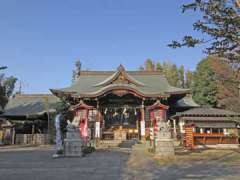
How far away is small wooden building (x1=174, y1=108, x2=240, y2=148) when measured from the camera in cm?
1980

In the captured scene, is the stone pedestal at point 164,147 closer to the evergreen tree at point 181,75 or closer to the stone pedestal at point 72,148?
the stone pedestal at point 72,148

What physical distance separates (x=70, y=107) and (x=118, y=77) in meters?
5.19

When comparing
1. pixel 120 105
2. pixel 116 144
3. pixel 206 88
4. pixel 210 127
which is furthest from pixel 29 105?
pixel 206 88

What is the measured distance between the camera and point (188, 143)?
18.6 meters

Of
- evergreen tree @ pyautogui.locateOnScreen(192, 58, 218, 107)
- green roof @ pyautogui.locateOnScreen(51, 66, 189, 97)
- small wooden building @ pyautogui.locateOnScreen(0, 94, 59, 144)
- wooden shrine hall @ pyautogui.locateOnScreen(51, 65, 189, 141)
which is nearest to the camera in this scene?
wooden shrine hall @ pyautogui.locateOnScreen(51, 65, 189, 141)

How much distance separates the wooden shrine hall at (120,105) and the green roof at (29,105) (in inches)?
196

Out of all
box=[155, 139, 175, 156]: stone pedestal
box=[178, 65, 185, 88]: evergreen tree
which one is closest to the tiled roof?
box=[155, 139, 175, 156]: stone pedestal

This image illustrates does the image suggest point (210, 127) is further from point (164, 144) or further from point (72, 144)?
point (72, 144)

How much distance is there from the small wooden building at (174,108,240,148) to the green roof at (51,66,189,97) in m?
2.59

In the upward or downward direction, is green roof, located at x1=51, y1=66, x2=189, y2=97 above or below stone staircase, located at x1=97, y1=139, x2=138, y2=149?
above

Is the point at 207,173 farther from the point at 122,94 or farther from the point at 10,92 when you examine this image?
the point at 10,92

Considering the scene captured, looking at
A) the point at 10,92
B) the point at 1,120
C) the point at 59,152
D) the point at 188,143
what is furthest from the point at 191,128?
the point at 10,92

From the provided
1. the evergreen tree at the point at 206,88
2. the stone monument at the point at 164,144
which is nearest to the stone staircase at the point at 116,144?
the stone monument at the point at 164,144

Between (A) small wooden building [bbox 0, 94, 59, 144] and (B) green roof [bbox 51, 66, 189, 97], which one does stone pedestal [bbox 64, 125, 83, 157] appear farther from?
(A) small wooden building [bbox 0, 94, 59, 144]
